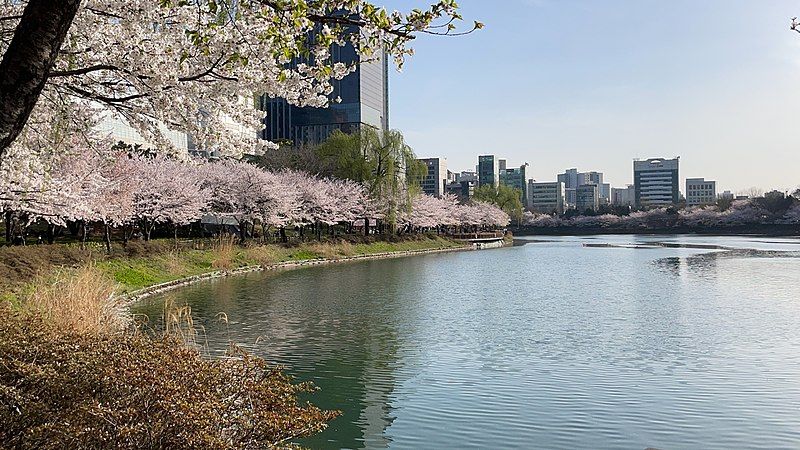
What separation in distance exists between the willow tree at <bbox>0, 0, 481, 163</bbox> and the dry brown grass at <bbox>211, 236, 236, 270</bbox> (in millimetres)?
22871

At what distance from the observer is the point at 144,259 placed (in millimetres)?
25453

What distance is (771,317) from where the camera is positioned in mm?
17453

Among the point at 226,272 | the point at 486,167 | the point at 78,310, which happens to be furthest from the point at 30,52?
the point at 486,167

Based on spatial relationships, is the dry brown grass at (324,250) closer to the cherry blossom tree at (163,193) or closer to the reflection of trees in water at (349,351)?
the cherry blossom tree at (163,193)

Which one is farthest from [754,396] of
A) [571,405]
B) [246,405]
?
[246,405]

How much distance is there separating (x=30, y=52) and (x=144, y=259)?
23308 mm

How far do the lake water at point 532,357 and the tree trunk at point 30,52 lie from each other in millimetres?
5619

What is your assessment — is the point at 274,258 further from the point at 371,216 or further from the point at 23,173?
the point at 23,173

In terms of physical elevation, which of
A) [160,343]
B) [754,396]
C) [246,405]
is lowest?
[754,396]

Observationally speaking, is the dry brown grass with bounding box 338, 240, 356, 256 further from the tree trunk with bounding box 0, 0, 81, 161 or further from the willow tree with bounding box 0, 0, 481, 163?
the tree trunk with bounding box 0, 0, 81, 161

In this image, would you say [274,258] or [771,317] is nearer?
[771,317]

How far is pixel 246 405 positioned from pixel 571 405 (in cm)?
551

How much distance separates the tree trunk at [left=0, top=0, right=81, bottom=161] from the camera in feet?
11.5

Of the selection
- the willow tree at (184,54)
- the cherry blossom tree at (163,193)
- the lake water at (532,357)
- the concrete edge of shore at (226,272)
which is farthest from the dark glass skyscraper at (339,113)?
the willow tree at (184,54)
